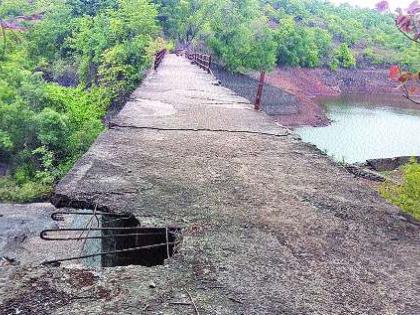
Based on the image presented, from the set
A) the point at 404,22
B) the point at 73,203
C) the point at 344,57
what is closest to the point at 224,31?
the point at 344,57

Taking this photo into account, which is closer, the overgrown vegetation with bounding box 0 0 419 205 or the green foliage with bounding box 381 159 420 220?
the green foliage with bounding box 381 159 420 220

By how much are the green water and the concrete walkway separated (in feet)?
43.4

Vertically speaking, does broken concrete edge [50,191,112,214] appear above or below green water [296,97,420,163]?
above

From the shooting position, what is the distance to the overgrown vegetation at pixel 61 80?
50.3 feet

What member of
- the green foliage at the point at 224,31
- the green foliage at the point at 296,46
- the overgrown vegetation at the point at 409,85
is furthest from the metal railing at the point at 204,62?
the green foliage at the point at 296,46

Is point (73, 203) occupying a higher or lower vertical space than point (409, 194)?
lower

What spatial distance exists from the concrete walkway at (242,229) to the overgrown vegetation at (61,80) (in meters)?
3.96

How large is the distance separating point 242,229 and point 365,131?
2687 cm

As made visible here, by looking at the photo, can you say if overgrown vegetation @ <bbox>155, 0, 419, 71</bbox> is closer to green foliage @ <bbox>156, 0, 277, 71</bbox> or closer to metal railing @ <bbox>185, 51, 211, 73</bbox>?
green foliage @ <bbox>156, 0, 277, 71</bbox>

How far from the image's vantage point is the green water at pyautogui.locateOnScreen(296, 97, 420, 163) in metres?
23.5

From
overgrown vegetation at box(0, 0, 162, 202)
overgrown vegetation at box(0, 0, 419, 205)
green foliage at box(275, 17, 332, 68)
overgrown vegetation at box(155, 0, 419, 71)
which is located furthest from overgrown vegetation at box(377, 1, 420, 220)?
green foliage at box(275, 17, 332, 68)

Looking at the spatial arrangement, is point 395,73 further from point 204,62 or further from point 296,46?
point 296,46

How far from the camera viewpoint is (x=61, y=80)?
26484 millimetres

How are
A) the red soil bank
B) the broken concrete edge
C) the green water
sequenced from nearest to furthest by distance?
the broken concrete edge → the green water → the red soil bank
